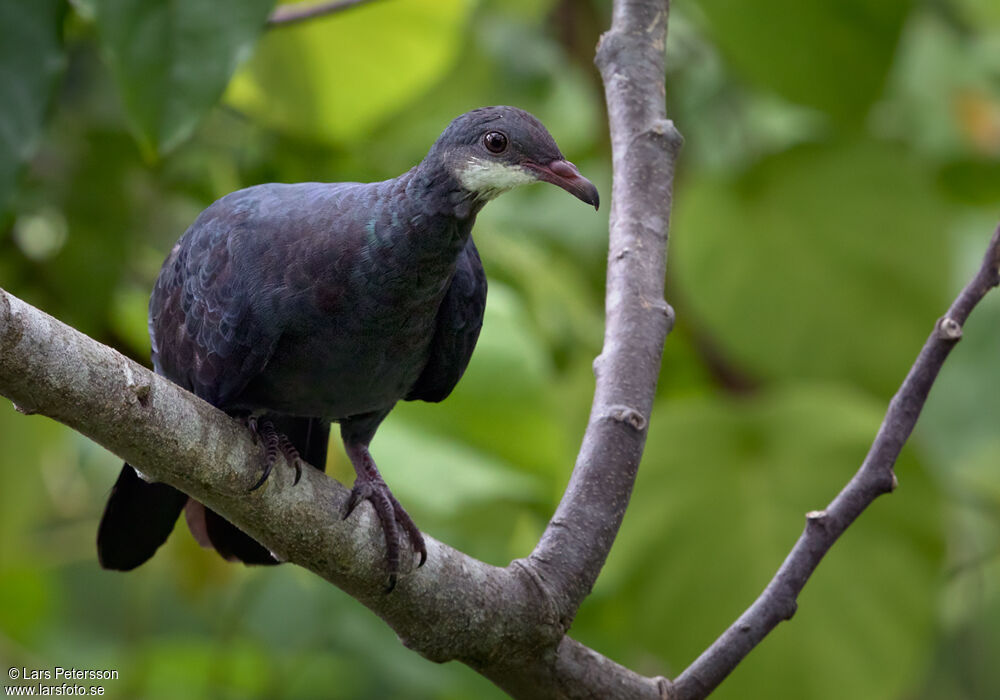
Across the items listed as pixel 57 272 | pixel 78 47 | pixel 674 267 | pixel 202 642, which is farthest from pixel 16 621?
pixel 674 267

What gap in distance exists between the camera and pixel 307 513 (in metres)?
1.34

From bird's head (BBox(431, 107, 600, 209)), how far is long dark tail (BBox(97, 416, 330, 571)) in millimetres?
603

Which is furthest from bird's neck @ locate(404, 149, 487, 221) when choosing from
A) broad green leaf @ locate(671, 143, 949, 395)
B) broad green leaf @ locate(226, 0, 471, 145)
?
broad green leaf @ locate(671, 143, 949, 395)

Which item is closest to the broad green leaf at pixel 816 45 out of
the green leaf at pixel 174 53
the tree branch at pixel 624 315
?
the tree branch at pixel 624 315

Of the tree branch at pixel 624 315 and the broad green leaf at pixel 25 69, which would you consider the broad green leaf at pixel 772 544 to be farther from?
the broad green leaf at pixel 25 69

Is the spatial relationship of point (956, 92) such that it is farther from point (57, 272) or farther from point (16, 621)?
point (16, 621)

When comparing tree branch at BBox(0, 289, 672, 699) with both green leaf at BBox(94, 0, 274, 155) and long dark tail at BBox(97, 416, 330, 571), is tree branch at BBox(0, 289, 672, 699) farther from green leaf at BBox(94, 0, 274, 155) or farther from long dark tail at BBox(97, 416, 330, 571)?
green leaf at BBox(94, 0, 274, 155)

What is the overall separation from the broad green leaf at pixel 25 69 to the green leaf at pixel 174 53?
0.50ft

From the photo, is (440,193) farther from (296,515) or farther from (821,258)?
(821,258)

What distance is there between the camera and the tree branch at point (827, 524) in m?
1.48

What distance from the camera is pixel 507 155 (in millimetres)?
1414

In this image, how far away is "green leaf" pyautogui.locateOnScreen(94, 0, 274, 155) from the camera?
68.8 inches

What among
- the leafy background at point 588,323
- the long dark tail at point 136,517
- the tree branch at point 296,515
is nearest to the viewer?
the tree branch at point 296,515

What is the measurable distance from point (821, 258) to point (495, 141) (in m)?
1.70
